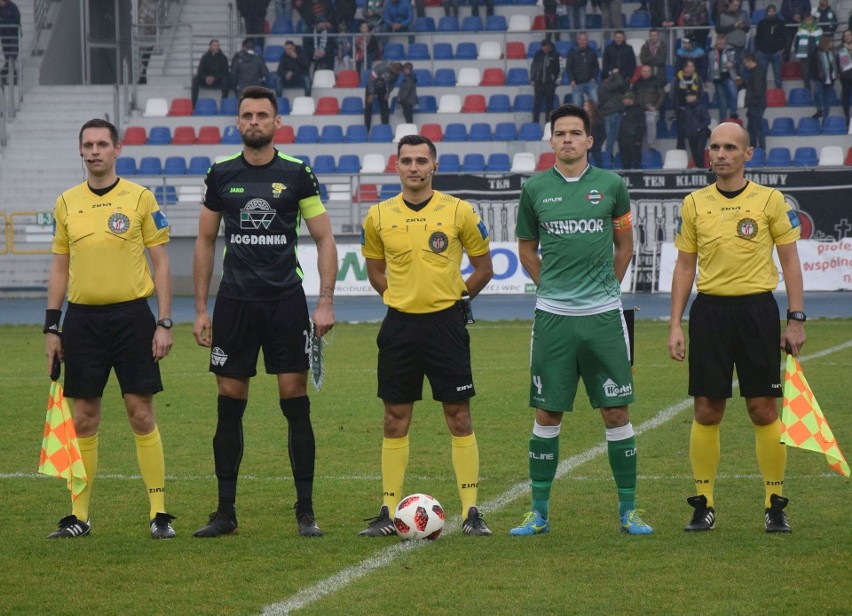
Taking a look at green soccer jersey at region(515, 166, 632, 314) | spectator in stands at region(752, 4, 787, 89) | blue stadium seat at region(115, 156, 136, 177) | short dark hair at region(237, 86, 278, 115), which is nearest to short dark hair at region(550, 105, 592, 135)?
green soccer jersey at region(515, 166, 632, 314)

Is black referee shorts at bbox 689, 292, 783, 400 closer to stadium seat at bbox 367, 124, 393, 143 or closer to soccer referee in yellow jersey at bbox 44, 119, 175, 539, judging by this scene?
soccer referee in yellow jersey at bbox 44, 119, 175, 539

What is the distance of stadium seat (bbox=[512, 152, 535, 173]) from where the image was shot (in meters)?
26.1

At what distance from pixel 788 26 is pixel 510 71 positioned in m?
5.92

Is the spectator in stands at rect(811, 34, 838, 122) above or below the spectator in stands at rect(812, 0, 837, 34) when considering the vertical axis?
below

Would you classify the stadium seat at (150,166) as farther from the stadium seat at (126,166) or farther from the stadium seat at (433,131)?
the stadium seat at (433,131)

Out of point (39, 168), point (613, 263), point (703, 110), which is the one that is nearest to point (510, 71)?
point (703, 110)

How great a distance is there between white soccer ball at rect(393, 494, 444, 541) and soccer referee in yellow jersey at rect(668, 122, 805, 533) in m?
1.29

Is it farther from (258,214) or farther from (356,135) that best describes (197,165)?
(258,214)

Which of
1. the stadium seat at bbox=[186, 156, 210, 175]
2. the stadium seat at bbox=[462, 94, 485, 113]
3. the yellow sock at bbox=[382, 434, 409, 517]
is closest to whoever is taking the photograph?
the yellow sock at bbox=[382, 434, 409, 517]

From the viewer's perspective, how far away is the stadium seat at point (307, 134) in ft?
91.4

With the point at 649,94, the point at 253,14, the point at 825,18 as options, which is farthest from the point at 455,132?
the point at 825,18

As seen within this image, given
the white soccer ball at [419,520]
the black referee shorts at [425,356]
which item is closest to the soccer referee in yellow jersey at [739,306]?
the black referee shorts at [425,356]

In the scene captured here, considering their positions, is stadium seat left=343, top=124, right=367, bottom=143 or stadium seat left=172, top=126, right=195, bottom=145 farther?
stadium seat left=172, top=126, right=195, bottom=145

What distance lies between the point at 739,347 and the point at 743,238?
56 centimetres
